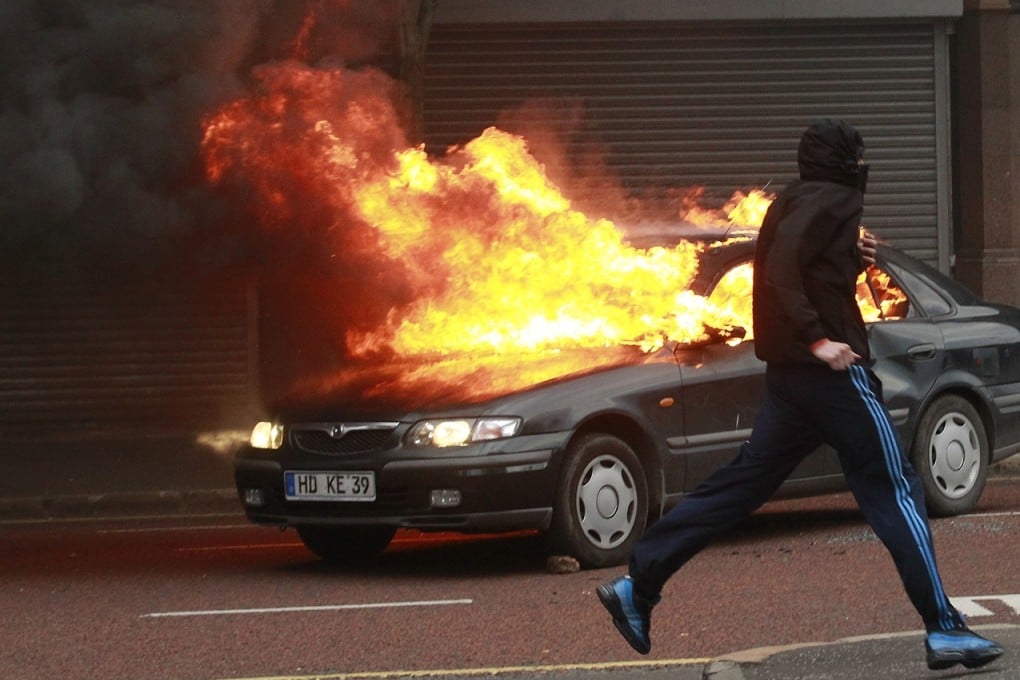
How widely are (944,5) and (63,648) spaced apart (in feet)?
40.5

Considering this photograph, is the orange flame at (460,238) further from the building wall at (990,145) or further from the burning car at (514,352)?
the building wall at (990,145)

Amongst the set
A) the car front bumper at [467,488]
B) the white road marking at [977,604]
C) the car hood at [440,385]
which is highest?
the car hood at [440,385]

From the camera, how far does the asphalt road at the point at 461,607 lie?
21.0ft

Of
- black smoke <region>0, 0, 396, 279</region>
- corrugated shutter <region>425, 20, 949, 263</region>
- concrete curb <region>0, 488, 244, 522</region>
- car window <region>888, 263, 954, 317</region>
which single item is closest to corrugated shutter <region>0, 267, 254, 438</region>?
corrugated shutter <region>425, 20, 949, 263</region>

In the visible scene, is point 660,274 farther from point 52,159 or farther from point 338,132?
point 52,159

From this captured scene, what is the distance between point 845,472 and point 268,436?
363cm

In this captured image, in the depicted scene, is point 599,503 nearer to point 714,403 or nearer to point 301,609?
point 714,403

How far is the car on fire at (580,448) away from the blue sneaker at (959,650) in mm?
2965

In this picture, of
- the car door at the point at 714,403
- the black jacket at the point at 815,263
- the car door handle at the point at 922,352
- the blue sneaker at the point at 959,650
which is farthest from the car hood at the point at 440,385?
the blue sneaker at the point at 959,650

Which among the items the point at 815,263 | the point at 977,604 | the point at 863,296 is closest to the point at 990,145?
the point at 863,296

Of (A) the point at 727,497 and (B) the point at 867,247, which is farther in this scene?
(B) the point at 867,247

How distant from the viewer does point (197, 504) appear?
12250 mm

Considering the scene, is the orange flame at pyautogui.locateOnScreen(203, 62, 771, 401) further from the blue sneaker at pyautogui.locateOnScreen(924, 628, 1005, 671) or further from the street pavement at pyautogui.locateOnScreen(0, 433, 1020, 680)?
the blue sneaker at pyautogui.locateOnScreen(924, 628, 1005, 671)

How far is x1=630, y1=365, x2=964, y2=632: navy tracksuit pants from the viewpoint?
18.5 feet
